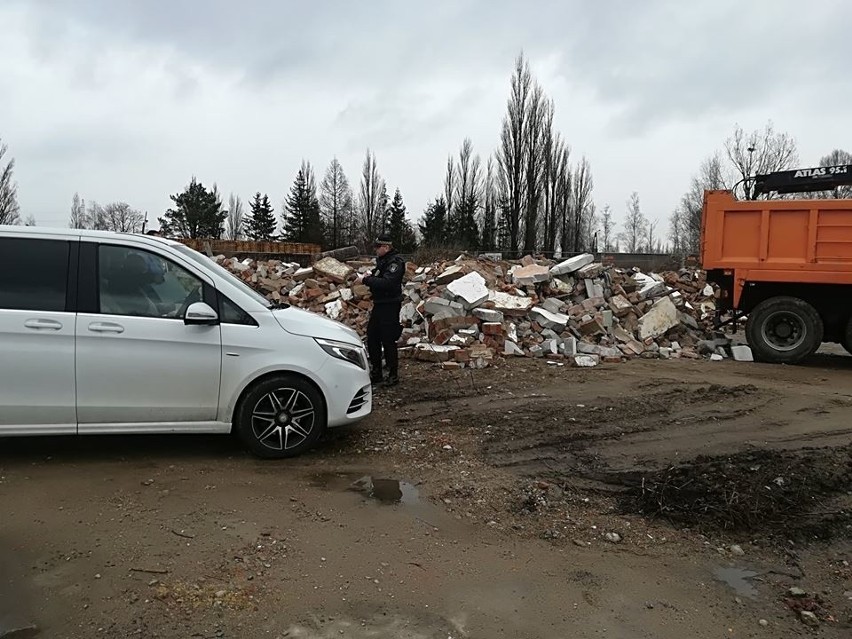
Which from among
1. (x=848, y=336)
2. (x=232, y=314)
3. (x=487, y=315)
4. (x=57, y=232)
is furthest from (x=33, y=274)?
(x=848, y=336)

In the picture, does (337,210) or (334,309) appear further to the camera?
(337,210)

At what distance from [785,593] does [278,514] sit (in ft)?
9.62

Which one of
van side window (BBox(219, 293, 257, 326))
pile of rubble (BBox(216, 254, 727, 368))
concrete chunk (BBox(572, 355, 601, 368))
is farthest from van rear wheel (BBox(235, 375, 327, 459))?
concrete chunk (BBox(572, 355, 601, 368))

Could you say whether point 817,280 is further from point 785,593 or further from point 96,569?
point 96,569

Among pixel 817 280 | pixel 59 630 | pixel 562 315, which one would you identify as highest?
pixel 817 280

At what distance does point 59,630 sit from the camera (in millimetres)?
2832

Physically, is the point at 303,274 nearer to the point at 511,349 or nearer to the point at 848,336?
the point at 511,349

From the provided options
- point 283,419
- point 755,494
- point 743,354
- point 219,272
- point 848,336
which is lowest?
point 755,494

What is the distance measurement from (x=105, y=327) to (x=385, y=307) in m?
3.52

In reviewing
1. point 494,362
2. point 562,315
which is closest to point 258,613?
point 494,362

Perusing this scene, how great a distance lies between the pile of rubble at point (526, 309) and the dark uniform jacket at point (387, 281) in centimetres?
176

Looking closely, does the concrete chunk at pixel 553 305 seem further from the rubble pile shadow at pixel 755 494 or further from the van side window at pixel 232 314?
the van side window at pixel 232 314

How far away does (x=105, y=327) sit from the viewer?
4699 mm

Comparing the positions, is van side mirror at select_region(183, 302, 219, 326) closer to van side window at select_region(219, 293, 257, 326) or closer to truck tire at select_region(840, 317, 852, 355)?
van side window at select_region(219, 293, 257, 326)
